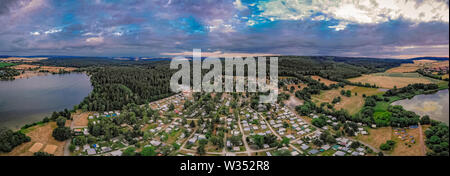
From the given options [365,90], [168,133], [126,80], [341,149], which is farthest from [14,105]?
[365,90]

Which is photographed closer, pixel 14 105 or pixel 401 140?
pixel 401 140

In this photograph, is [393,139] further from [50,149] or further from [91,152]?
[50,149]

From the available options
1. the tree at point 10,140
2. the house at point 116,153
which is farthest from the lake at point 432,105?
the tree at point 10,140

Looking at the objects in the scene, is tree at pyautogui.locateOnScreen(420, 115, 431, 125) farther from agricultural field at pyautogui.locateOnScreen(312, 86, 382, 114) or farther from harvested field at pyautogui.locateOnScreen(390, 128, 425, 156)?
agricultural field at pyautogui.locateOnScreen(312, 86, 382, 114)

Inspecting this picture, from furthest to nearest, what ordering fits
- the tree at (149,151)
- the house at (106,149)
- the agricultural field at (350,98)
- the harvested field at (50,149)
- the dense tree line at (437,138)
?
the agricultural field at (350,98) < the house at (106,149) < the harvested field at (50,149) < the tree at (149,151) < the dense tree line at (437,138)

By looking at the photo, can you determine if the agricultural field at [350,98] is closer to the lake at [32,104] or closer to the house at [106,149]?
the house at [106,149]

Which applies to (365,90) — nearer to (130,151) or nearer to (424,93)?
(424,93)

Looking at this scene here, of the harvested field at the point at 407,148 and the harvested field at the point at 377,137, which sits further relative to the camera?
the harvested field at the point at 377,137
